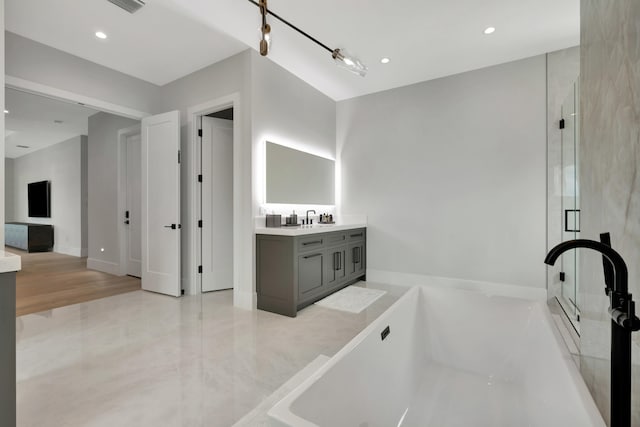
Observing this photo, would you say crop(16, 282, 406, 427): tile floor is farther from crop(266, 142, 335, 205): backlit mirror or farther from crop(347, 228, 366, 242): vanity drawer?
crop(266, 142, 335, 205): backlit mirror

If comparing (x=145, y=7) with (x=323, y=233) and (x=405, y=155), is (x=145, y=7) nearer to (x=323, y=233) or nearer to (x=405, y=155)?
(x=323, y=233)

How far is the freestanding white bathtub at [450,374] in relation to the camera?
1.00 metres

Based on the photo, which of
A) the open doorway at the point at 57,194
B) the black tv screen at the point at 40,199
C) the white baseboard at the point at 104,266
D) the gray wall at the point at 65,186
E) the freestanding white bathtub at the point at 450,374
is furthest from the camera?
the black tv screen at the point at 40,199

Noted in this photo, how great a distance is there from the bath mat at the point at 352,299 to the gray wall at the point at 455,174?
2.13 ft

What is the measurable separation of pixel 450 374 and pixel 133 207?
4932 mm

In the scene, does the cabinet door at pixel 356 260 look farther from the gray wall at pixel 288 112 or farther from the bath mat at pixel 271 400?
the bath mat at pixel 271 400

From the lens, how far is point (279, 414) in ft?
2.64

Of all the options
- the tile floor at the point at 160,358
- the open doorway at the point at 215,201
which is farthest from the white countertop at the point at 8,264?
the open doorway at the point at 215,201

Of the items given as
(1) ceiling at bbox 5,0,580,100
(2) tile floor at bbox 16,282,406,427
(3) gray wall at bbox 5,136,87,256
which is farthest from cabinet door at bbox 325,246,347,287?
(3) gray wall at bbox 5,136,87,256

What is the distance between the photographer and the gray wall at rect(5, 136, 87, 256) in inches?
251

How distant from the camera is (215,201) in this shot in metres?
3.87

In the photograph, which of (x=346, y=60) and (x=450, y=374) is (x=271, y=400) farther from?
(x=346, y=60)

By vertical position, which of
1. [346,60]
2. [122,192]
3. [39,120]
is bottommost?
[122,192]

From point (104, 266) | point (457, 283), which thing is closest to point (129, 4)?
point (104, 266)
